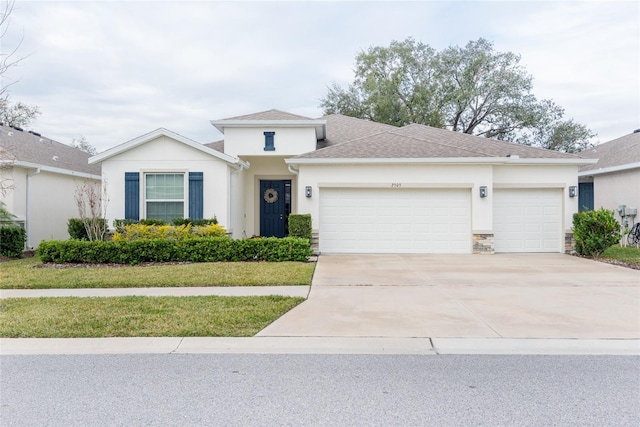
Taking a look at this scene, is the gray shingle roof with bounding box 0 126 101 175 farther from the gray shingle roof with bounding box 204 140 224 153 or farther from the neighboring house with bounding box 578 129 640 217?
the neighboring house with bounding box 578 129 640 217

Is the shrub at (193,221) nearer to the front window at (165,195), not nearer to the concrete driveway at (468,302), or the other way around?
the front window at (165,195)

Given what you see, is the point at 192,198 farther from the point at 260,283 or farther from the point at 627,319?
the point at 627,319

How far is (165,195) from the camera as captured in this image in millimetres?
13805

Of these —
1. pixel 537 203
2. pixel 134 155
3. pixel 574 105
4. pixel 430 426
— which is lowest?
pixel 430 426

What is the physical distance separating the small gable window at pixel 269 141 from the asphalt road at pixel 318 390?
38.1 feet

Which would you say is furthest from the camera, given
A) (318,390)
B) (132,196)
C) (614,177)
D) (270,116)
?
(614,177)

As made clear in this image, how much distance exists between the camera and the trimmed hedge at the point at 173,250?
35.5ft

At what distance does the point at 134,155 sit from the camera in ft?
45.2

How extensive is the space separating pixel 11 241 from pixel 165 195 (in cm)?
452

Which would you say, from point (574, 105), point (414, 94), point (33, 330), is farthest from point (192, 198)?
point (574, 105)

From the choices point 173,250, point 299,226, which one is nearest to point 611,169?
point 299,226

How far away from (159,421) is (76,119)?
2894cm

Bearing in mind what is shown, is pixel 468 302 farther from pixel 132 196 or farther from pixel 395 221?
pixel 132 196

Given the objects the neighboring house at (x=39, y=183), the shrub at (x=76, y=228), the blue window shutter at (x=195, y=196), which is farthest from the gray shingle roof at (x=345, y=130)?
the neighboring house at (x=39, y=183)
